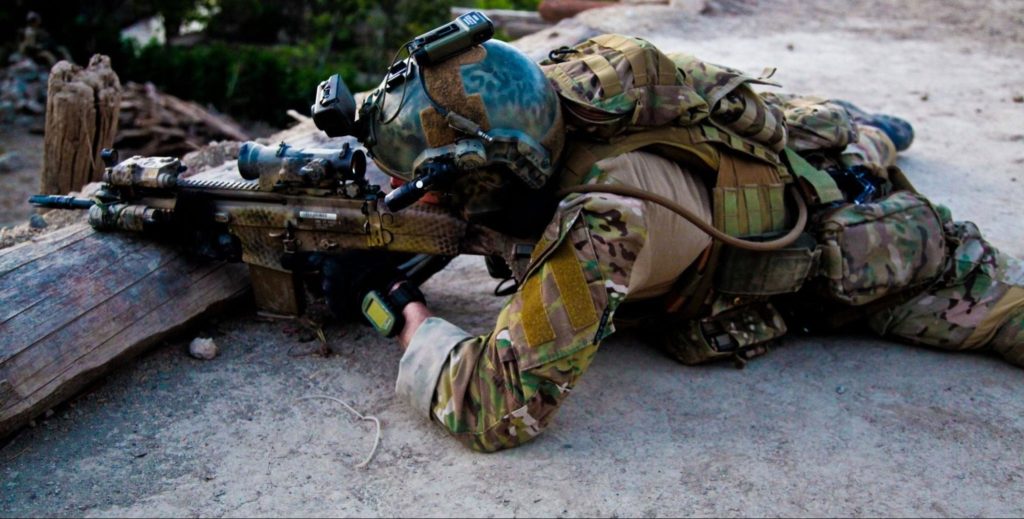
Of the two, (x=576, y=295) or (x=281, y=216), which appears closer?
(x=576, y=295)

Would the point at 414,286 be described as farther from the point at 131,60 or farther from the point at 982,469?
the point at 131,60

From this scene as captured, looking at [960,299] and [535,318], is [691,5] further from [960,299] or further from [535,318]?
[535,318]

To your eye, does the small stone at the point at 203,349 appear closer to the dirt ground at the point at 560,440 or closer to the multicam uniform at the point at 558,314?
the dirt ground at the point at 560,440

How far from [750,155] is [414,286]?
150 cm

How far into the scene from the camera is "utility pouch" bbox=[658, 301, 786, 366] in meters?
3.82

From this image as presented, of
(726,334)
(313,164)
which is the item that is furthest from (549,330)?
(313,164)

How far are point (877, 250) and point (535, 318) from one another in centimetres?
156

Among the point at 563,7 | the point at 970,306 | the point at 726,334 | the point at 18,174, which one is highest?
the point at 970,306

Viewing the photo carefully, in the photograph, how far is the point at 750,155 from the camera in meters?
3.60

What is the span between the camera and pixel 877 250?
12.1ft

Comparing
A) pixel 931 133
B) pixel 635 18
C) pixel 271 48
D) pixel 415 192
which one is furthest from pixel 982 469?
pixel 271 48

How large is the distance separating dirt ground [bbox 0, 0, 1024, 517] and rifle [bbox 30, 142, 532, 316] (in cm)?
43

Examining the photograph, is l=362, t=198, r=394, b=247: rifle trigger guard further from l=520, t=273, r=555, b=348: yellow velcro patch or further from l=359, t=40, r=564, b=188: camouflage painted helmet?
l=520, t=273, r=555, b=348: yellow velcro patch

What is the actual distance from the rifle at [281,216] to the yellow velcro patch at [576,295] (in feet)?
1.17
